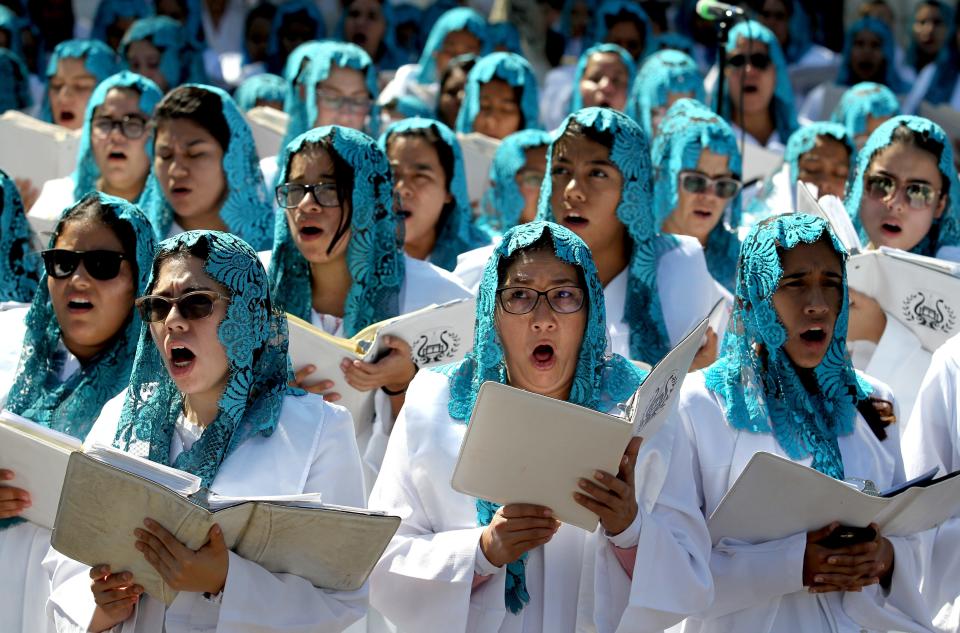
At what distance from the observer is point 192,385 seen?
4.35 m

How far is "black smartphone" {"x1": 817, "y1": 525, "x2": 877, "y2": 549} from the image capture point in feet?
14.6

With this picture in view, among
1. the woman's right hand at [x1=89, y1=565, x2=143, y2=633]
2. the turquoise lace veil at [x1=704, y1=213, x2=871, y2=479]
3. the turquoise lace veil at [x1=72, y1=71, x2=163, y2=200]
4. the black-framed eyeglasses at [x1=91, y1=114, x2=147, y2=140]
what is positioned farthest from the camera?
the turquoise lace veil at [x1=72, y1=71, x2=163, y2=200]

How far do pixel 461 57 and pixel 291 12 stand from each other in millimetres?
2461

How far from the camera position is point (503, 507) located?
4.23 m

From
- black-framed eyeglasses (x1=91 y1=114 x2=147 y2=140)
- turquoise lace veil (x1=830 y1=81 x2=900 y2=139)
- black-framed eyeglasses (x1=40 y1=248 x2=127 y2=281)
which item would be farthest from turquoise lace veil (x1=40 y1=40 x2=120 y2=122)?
black-framed eyeglasses (x1=40 y1=248 x2=127 y2=281)

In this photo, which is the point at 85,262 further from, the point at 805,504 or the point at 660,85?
the point at 660,85

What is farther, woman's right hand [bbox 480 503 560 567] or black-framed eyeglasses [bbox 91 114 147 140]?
black-framed eyeglasses [bbox 91 114 147 140]

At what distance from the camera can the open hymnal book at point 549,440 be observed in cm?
392

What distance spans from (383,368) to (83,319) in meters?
0.92

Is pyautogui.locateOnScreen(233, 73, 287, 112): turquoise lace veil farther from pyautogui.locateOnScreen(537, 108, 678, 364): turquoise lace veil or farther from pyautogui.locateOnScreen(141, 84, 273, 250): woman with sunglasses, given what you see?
pyautogui.locateOnScreen(537, 108, 678, 364): turquoise lace veil

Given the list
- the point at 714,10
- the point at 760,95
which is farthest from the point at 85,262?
the point at 760,95

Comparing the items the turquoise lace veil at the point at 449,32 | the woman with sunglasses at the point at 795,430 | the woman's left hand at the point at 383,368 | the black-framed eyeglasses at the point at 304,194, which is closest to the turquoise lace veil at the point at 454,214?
the black-framed eyeglasses at the point at 304,194

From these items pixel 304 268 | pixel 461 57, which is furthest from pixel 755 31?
pixel 304 268

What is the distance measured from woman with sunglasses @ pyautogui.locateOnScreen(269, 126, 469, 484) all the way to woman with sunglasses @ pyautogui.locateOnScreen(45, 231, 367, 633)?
125 cm
